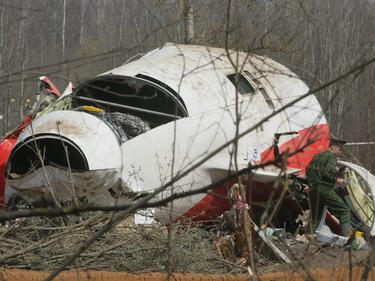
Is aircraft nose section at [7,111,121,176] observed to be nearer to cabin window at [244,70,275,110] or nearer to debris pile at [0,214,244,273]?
debris pile at [0,214,244,273]

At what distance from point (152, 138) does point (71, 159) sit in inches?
35.0

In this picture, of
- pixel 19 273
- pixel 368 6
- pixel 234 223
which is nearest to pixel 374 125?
pixel 368 6

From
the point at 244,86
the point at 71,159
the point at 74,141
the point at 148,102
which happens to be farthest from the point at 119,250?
the point at 244,86

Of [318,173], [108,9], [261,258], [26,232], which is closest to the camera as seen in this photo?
[26,232]

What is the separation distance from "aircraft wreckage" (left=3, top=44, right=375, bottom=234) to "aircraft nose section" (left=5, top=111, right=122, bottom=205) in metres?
0.01

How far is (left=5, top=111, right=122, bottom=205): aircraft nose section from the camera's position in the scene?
7.07m

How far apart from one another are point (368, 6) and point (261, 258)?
2702 centimetres

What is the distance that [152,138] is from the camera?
7562mm

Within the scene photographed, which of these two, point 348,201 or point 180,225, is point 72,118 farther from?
point 348,201

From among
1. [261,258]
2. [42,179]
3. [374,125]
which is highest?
[42,179]

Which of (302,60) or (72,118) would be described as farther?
(72,118)

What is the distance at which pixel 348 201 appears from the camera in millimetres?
9031

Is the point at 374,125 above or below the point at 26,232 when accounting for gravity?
below

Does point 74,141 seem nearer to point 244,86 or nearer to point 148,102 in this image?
point 148,102
